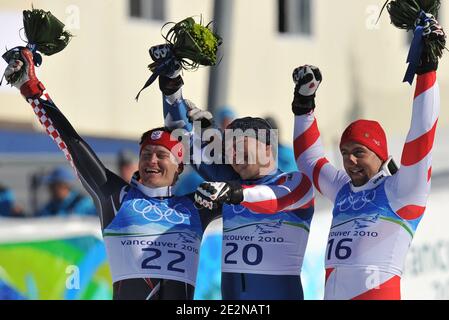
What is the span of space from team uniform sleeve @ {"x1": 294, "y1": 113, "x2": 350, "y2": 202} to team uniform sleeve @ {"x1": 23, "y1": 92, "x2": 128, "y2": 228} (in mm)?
975

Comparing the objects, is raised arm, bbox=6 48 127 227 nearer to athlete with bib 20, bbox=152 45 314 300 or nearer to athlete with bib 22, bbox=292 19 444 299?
athlete with bib 20, bbox=152 45 314 300

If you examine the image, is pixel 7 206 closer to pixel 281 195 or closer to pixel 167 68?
pixel 167 68

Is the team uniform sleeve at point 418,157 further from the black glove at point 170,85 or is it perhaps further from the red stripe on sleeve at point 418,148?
the black glove at point 170,85

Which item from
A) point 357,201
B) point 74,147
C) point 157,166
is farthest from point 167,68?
point 357,201

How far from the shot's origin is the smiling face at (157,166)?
657 centimetres

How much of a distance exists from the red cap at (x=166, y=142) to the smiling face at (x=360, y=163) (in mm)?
889

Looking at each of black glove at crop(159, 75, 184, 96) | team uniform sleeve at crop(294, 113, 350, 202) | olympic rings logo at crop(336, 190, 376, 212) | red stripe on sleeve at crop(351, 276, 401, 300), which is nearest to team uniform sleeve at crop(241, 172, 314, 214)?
team uniform sleeve at crop(294, 113, 350, 202)

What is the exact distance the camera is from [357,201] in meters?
6.36

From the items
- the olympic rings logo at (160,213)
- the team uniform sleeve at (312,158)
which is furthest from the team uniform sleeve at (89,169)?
the team uniform sleeve at (312,158)

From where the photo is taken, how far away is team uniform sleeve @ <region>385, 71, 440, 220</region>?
19.9ft

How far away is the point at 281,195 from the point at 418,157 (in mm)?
750

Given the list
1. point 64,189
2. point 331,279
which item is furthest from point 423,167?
point 64,189
